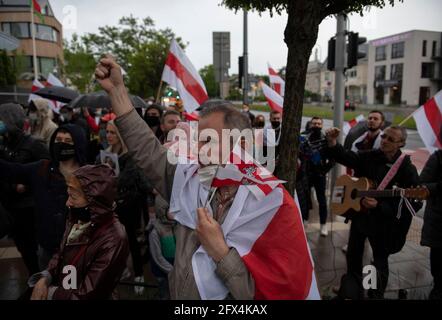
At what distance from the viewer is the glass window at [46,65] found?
126 feet

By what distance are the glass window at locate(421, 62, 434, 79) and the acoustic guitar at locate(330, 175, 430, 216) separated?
57258 millimetres

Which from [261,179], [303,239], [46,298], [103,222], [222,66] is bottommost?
[46,298]

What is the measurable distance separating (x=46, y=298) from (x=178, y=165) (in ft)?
3.78

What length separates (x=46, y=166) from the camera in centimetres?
297

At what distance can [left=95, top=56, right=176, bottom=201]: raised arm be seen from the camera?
163cm

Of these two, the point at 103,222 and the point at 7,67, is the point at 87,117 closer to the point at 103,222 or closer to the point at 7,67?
the point at 103,222

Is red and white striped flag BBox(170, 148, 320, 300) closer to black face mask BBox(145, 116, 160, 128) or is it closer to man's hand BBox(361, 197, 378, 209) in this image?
man's hand BBox(361, 197, 378, 209)

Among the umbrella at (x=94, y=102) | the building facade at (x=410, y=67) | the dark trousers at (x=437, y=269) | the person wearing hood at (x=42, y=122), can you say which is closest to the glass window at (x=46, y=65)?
the umbrella at (x=94, y=102)

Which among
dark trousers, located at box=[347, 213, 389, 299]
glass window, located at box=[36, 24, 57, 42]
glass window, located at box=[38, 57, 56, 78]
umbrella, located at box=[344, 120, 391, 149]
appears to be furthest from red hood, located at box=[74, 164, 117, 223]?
glass window, located at box=[36, 24, 57, 42]

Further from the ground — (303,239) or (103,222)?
(303,239)

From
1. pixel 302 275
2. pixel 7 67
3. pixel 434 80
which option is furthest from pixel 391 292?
pixel 434 80

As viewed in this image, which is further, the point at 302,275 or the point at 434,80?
the point at 434,80

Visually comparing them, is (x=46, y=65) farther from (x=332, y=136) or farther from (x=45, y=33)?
(x=332, y=136)

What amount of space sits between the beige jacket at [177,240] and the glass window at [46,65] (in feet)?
137
